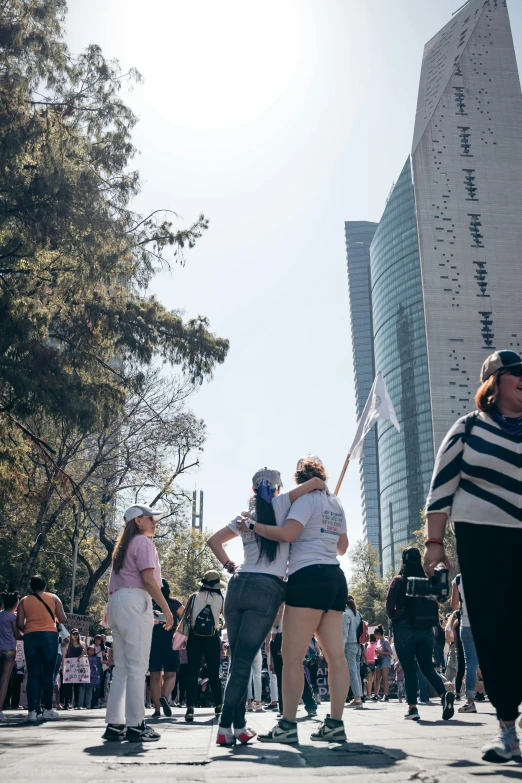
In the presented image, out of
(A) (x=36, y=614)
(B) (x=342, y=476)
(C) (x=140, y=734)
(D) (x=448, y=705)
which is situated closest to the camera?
(C) (x=140, y=734)

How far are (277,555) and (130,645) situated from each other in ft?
5.25

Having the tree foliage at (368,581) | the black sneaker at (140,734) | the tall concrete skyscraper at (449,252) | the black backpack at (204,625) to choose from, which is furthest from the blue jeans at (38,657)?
the tall concrete skyscraper at (449,252)

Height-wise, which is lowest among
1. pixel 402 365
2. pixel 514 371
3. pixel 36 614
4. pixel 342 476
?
pixel 36 614

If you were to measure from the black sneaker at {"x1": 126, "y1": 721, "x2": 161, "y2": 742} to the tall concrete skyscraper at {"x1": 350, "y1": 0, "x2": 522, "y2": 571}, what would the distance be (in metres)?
130

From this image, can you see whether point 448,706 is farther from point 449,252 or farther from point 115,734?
point 449,252

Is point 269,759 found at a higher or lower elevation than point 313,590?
lower

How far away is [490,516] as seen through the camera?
13.0 feet

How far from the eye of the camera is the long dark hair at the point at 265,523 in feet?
18.5

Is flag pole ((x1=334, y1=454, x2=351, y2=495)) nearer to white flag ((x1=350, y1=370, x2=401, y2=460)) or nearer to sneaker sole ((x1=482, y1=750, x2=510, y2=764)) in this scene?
white flag ((x1=350, y1=370, x2=401, y2=460))

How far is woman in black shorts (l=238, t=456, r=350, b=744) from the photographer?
18.2 feet

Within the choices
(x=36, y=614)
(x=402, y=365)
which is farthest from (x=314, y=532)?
(x=402, y=365)

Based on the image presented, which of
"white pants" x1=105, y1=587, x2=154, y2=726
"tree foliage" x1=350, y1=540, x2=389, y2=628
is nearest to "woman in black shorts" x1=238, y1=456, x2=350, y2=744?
"white pants" x1=105, y1=587, x2=154, y2=726

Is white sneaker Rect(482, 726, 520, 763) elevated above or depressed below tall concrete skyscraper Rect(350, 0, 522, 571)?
below

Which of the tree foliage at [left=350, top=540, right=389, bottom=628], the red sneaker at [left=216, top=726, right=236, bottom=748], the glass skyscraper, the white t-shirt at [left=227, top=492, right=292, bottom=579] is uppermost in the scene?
the glass skyscraper
